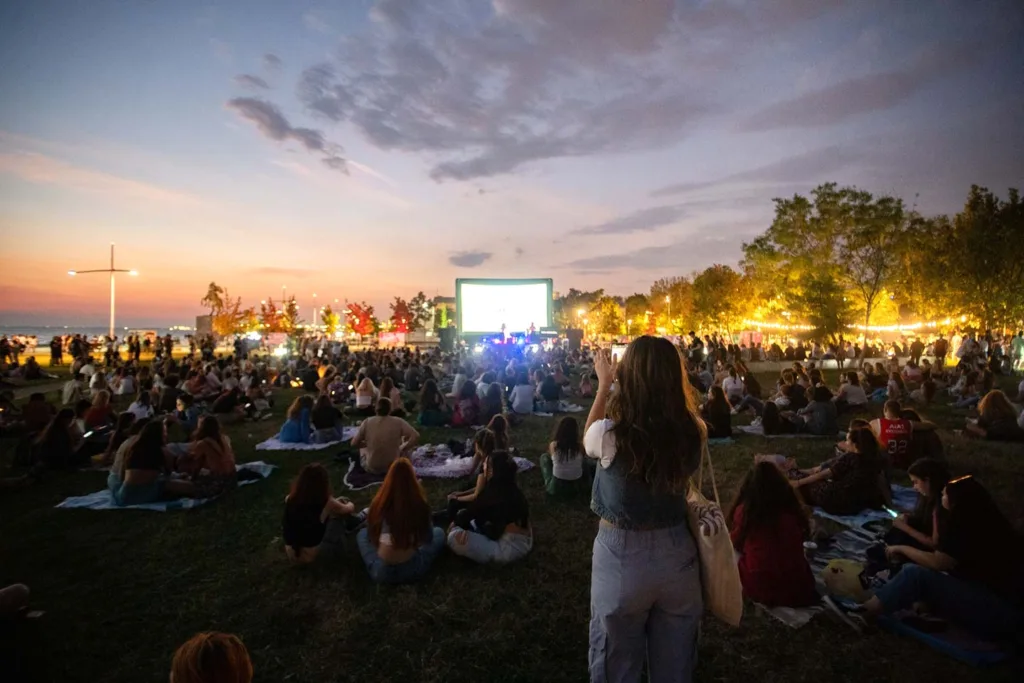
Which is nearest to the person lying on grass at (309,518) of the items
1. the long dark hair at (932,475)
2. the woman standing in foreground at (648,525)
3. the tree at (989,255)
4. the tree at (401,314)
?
the woman standing in foreground at (648,525)

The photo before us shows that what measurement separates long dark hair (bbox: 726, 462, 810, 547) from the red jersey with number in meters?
3.97

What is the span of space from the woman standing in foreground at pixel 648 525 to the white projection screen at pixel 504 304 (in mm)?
28459

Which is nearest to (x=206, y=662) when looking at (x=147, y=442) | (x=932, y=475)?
(x=932, y=475)

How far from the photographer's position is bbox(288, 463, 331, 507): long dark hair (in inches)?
175

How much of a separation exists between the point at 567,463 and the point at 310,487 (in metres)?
2.91

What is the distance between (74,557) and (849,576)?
649 centimetres

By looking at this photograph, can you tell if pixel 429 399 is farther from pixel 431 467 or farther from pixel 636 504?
pixel 636 504

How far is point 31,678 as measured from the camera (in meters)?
3.18

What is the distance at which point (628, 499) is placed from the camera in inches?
77.4

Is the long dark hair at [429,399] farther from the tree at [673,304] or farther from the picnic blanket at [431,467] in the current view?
the tree at [673,304]

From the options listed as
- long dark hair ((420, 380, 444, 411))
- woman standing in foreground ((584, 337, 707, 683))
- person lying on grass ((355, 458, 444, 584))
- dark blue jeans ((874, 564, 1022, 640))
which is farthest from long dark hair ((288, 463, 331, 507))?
long dark hair ((420, 380, 444, 411))

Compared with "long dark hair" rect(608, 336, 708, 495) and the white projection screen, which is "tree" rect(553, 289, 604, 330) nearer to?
the white projection screen

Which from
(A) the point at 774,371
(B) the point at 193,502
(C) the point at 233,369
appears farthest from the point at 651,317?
(B) the point at 193,502

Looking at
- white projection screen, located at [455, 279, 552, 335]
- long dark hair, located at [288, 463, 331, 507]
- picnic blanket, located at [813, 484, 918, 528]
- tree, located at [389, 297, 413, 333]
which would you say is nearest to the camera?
long dark hair, located at [288, 463, 331, 507]
